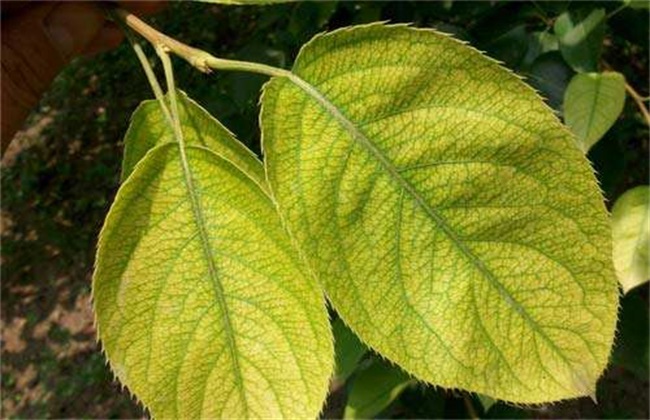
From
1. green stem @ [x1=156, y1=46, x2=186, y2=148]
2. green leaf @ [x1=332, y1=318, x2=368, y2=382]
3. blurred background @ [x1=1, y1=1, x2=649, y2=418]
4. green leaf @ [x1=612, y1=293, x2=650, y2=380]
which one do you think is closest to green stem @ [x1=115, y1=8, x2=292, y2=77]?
green stem @ [x1=156, y1=46, x2=186, y2=148]

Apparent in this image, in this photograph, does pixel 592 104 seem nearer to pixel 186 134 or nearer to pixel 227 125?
pixel 186 134

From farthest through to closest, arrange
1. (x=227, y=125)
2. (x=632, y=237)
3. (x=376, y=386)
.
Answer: (x=227, y=125) → (x=376, y=386) → (x=632, y=237)

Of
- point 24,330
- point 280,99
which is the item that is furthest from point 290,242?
point 24,330

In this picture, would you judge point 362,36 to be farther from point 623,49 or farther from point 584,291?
point 623,49

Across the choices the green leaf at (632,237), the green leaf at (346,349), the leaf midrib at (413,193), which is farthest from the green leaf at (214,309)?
the green leaf at (632,237)

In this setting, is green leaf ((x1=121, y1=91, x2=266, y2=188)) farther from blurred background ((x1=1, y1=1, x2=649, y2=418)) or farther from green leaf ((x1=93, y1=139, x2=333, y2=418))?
blurred background ((x1=1, y1=1, x2=649, y2=418))

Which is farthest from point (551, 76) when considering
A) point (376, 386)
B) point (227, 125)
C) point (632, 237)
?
point (227, 125)
